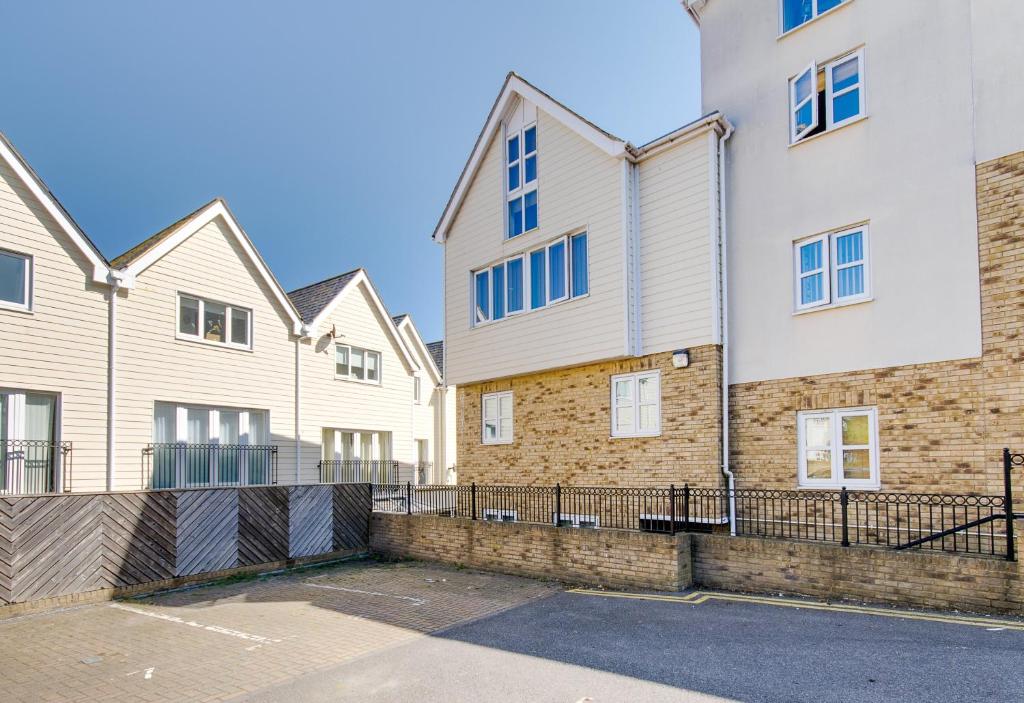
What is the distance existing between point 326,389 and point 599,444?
9.90 meters

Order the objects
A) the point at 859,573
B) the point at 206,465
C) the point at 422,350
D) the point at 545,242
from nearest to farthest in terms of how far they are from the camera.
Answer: the point at 859,573 < the point at 545,242 < the point at 206,465 < the point at 422,350

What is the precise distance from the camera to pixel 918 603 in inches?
337

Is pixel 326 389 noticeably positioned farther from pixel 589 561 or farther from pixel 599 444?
pixel 589 561

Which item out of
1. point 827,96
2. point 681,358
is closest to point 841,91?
point 827,96

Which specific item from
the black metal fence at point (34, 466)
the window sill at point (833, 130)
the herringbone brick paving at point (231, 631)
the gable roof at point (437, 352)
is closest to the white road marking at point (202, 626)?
the herringbone brick paving at point (231, 631)

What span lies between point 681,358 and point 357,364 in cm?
1255

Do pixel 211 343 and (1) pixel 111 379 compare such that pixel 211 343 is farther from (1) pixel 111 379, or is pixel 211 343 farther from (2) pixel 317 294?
(2) pixel 317 294

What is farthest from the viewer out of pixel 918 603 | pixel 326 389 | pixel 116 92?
pixel 116 92

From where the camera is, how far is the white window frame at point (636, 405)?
1280 centimetres

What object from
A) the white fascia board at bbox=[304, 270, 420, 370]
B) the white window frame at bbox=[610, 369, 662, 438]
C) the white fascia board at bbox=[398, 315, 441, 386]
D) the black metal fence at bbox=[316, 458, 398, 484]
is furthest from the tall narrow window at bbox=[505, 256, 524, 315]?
the white fascia board at bbox=[398, 315, 441, 386]

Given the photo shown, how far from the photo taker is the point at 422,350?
91.1 ft

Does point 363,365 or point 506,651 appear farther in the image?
point 363,365

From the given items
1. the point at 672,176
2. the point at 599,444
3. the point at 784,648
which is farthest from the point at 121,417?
the point at 784,648

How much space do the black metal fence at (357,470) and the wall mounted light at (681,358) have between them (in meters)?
11.6
